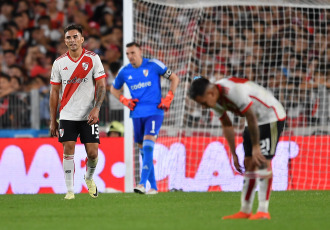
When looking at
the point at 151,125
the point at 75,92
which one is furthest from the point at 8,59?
the point at 75,92

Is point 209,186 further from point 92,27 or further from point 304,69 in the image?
point 92,27

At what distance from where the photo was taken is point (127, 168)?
39.0 feet

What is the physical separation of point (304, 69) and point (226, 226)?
Answer: 784 cm

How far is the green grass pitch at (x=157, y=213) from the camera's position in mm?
6199

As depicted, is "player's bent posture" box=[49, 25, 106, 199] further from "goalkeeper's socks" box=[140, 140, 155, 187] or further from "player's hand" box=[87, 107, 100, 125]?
"goalkeeper's socks" box=[140, 140, 155, 187]

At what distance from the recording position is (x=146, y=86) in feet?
35.5

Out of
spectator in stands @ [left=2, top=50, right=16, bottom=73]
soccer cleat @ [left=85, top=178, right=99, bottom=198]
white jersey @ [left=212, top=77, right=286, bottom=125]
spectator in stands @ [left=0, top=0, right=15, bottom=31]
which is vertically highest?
spectator in stands @ [left=0, top=0, right=15, bottom=31]

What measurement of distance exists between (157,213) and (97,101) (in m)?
2.25

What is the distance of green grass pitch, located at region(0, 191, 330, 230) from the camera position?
6.20 m

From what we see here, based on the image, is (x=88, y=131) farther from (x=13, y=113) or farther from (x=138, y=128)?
(x=13, y=113)

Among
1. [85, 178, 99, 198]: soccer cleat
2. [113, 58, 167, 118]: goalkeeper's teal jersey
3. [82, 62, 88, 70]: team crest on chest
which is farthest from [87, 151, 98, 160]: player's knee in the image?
[113, 58, 167, 118]: goalkeeper's teal jersey

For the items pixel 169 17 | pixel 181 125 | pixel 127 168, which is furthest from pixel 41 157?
pixel 169 17

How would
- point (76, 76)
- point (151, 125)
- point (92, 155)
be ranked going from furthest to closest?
point (151, 125)
point (92, 155)
point (76, 76)

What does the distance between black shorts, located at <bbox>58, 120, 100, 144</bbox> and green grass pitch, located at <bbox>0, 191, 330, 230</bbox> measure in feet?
2.56
